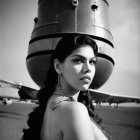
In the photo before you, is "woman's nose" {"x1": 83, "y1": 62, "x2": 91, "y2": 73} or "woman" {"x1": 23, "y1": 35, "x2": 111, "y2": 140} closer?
"woman" {"x1": 23, "y1": 35, "x2": 111, "y2": 140}

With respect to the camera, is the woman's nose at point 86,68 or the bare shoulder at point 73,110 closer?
the bare shoulder at point 73,110

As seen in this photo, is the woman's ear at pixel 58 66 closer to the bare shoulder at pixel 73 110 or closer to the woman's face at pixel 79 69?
the woman's face at pixel 79 69

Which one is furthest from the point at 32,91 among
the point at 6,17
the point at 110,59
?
the point at 6,17

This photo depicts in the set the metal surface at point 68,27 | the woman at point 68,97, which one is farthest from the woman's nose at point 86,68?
the metal surface at point 68,27

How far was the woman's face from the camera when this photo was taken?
0.98 m

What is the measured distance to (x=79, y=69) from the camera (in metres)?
0.98

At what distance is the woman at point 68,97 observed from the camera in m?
0.77

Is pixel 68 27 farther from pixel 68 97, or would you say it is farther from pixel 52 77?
pixel 68 97

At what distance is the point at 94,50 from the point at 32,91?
13.3ft

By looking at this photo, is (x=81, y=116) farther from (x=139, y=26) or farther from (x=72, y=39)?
(x=139, y=26)

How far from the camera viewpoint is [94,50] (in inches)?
42.4

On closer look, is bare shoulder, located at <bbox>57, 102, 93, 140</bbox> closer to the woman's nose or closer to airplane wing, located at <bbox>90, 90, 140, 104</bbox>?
the woman's nose

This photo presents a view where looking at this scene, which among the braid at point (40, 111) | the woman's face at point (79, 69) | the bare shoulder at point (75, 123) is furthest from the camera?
the braid at point (40, 111)

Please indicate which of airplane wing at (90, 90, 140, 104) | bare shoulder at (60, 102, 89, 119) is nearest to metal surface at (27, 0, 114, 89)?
airplane wing at (90, 90, 140, 104)
